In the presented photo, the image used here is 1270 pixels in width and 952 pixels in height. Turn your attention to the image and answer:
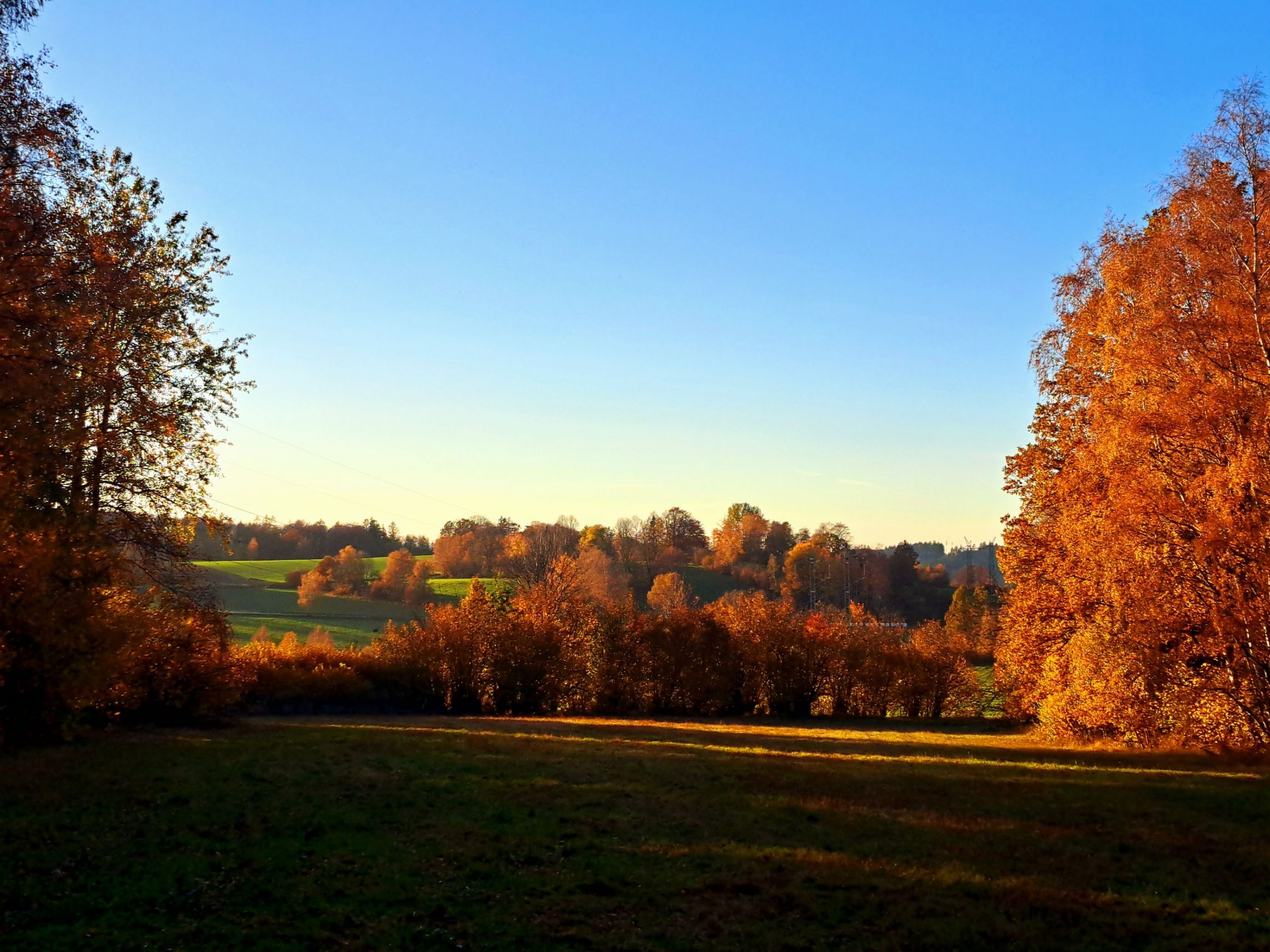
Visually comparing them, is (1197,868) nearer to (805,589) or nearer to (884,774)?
(884,774)

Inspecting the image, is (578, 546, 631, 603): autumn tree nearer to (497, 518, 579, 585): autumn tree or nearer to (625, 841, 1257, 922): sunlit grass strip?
(497, 518, 579, 585): autumn tree

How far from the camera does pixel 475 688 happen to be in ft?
126

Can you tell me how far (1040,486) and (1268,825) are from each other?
17.4 metres

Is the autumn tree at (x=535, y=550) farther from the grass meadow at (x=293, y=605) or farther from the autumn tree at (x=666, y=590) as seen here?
the autumn tree at (x=666, y=590)

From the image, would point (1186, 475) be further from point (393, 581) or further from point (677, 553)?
point (677, 553)

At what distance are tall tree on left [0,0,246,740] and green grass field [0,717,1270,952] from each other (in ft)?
7.54

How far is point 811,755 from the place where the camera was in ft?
70.0

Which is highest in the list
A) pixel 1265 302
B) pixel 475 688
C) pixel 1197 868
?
pixel 1265 302

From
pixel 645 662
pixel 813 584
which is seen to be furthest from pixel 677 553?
pixel 645 662

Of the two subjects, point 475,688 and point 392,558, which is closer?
point 475,688

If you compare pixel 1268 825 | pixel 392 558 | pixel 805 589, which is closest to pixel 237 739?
pixel 1268 825

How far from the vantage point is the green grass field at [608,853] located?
844 centimetres

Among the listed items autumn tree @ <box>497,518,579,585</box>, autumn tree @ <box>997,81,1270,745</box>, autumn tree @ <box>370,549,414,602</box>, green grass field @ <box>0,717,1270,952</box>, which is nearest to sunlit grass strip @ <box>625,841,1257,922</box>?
green grass field @ <box>0,717,1270,952</box>

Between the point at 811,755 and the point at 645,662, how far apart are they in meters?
18.7
